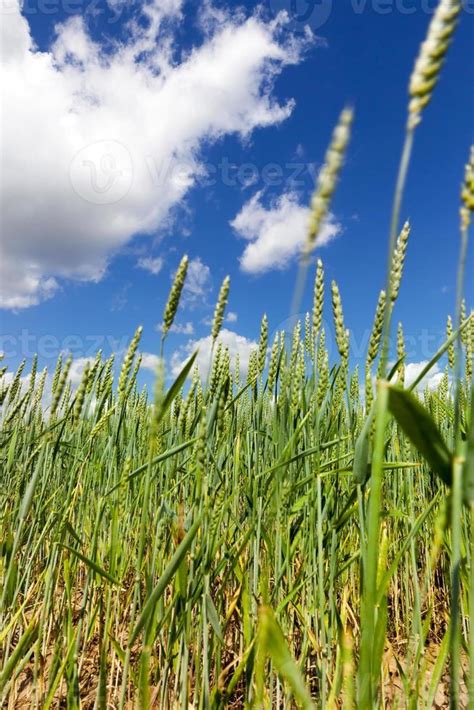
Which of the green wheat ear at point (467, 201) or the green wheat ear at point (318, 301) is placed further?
the green wheat ear at point (318, 301)

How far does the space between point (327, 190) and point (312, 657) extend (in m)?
1.50

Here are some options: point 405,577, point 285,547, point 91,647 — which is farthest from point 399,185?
point 91,647

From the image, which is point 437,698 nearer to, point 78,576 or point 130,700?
point 130,700

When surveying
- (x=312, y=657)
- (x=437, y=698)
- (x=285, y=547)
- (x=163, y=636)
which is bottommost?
(x=437, y=698)

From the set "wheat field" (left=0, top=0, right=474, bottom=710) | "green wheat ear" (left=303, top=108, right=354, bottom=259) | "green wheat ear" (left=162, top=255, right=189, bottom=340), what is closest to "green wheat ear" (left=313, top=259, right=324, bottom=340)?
"wheat field" (left=0, top=0, right=474, bottom=710)

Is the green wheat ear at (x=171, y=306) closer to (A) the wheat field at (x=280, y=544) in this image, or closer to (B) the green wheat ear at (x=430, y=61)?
(A) the wheat field at (x=280, y=544)

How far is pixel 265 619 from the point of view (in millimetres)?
357

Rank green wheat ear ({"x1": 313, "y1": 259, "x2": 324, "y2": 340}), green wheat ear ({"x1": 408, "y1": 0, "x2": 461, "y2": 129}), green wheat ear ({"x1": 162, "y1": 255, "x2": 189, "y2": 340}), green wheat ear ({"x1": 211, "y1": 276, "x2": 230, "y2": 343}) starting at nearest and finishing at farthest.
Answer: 1. green wheat ear ({"x1": 408, "y1": 0, "x2": 461, "y2": 129})
2. green wheat ear ({"x1": 162, "y1": 255, "x2": 189, "y2": 340})
3. green wheat ear ({"x1": 211, "y1": 276, "x2": 230, "y2": 343})
4. green wheat ear ({"x1": 313, "y1": 259, "x2": 324, "y2": 340})

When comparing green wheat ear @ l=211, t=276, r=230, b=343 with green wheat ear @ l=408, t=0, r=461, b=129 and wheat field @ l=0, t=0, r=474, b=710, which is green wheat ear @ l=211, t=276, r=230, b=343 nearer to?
wheat field @ l=0, t=0, r=474, b=710

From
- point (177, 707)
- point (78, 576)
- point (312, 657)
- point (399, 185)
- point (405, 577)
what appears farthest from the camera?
point (78, 576)

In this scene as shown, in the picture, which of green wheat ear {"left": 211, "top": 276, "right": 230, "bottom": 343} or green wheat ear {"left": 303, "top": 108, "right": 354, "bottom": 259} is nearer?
green wheat ear {"left": 303, "top": 108, "right": 354, "bottom": 259}

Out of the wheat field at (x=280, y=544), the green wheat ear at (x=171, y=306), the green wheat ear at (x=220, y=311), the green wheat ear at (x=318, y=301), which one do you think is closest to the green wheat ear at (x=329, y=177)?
the wheat field at (x=280, y=544)

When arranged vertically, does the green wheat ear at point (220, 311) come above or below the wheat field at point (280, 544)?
above

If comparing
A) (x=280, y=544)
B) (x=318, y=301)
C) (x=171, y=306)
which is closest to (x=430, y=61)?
(x=171, y=306)
